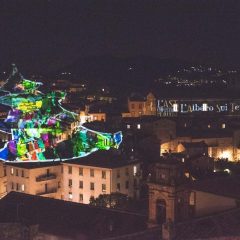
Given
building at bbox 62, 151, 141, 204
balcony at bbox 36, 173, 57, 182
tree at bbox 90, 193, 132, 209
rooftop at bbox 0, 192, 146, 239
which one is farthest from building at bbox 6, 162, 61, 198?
rooftop at bbox 0, 192, 146, 239

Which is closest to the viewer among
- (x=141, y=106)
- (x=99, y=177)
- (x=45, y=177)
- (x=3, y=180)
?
(x=99, y=177)

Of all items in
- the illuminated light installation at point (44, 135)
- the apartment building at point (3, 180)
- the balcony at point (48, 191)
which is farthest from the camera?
the illuminated light installation at point (44, 135)

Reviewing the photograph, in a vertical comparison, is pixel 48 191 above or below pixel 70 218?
below

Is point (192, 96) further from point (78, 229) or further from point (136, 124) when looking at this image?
point (78, 229)

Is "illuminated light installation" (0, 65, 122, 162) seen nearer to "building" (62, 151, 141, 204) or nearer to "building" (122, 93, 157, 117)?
"building" (62, 151, 141, 204)

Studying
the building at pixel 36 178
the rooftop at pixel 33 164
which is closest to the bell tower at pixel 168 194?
the building at pixel 36 178

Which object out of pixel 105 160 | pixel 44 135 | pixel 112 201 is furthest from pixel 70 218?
pixel 44 135

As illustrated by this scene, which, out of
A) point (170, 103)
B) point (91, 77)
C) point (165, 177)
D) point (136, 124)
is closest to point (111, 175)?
point (165, 177)

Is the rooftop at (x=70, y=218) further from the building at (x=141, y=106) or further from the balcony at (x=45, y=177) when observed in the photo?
the building at (x=141, y=106)

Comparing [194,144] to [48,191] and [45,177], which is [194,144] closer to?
[45,177]
